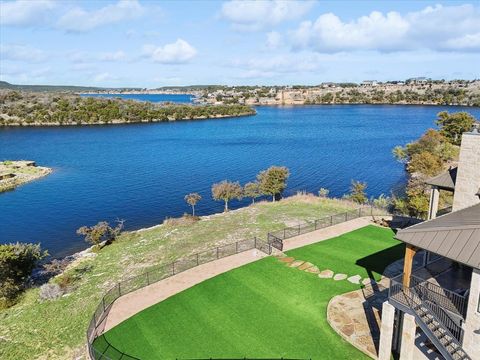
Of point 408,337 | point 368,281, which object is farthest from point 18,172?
point 408,337

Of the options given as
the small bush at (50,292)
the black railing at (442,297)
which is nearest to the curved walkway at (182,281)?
the small bush at (50,292)

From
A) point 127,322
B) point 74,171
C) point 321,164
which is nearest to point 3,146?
point 74,171

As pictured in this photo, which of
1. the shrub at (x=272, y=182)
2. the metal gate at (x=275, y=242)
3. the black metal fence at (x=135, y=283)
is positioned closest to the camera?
the black metal fence at (x=135, y=283)

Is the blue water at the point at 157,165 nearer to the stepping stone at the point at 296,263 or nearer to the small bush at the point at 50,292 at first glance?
the small bush at the point at 50,292

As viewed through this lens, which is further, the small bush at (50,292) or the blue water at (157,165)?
the blue water at (157,165)

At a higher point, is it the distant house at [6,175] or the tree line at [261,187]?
the tree line at [261,187]

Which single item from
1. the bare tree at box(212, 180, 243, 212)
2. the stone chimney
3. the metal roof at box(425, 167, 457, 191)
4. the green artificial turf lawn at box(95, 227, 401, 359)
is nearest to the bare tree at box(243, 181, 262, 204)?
the bare tree at box(212, 180, 243, 212)
